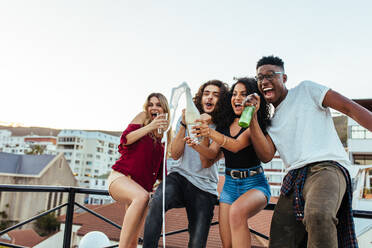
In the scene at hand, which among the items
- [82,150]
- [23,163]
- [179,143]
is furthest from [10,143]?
[179,143]

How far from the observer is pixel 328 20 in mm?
14438

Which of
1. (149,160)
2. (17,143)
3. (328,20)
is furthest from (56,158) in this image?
(17,143)

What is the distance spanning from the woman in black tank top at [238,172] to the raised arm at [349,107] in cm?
50

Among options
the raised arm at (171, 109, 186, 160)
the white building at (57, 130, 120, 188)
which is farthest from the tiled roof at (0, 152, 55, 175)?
the raised arm at (171, 109, 186, 160)

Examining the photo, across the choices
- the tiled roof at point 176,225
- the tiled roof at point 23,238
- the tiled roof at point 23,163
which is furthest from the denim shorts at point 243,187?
the tiled roof at point 23,163

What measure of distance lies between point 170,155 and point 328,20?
47.7ft

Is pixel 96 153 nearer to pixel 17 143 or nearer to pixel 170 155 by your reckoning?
pixel 17 143

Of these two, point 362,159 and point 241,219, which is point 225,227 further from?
point 362,159

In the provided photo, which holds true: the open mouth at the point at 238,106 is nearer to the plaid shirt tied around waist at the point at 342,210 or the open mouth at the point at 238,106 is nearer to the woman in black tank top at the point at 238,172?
the woman in black tank top at the point at 238,172

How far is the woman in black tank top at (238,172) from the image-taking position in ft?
6.92

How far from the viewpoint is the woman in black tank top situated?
211 centimetres

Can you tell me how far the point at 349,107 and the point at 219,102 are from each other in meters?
1.13

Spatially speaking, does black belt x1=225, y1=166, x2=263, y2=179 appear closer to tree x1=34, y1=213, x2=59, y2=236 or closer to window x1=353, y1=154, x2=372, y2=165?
window x1=353, y1=154, x2=372, y2=165

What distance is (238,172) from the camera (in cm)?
232
